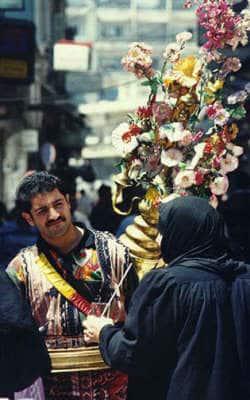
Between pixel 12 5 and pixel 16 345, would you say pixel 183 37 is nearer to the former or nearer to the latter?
pixel 16 345

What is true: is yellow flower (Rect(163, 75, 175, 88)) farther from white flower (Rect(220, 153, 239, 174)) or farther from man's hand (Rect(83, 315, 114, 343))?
man's hand (Rect(83, 315, 114, 343))

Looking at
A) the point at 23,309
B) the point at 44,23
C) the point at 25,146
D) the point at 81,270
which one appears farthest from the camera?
the point at 44,23

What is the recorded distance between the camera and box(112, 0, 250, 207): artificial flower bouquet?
415 cm

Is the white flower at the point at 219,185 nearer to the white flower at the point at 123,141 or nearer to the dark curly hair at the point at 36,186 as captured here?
the white flower at the point at 123,141

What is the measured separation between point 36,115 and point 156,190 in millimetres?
16773

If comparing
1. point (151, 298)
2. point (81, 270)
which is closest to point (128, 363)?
point (151, 298)

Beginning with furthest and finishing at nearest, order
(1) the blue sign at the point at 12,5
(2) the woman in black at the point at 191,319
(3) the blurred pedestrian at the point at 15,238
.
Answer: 1. (1) the blue sign at the point at 12,5
2. (3) the blurred pedestrian at the point at 15,238
3. (2) the woman in black at the point at 191,319

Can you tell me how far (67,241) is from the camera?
12.3 ft

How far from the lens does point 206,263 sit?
3.02 m

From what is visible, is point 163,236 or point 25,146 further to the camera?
point 25,146

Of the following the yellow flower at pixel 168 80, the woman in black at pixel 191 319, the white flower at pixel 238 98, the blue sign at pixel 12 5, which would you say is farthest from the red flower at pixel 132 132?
the blue sign at pixel 12 5

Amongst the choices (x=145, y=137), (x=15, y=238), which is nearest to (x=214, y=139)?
(x=145, y=137)

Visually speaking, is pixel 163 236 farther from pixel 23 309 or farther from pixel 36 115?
pixel 36 115

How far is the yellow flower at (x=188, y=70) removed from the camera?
13.8 feet
